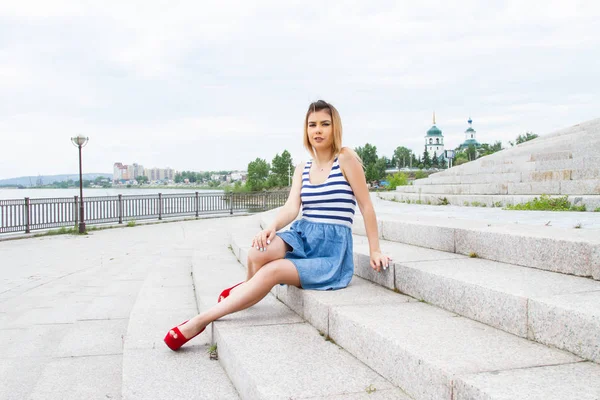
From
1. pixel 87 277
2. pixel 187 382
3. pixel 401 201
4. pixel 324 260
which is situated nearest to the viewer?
pixel 187 382

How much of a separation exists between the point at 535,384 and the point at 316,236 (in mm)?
1863

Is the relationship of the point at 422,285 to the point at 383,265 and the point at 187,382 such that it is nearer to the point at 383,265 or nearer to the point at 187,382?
the point at 383,265

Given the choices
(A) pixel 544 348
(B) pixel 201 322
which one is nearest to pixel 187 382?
(B) pixel 201 322

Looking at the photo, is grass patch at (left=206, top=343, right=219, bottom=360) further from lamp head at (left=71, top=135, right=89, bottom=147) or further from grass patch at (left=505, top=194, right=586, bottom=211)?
lamp head at (left=71, top=135, right=89, bottom=147)

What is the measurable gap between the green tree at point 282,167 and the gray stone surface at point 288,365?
69.0m

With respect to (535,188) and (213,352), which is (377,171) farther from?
(213,352)

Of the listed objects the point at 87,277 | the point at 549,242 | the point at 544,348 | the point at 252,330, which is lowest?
the point at 87,277

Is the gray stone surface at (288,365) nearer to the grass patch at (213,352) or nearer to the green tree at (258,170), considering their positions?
the grass patch at (213,352)

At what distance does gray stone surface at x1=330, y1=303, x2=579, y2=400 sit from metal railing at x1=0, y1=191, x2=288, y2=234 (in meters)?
13.9

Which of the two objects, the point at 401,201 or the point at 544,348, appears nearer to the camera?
the point at 544,348

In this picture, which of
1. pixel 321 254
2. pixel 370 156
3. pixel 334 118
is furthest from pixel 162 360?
pixel 370 156

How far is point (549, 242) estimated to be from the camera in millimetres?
2906

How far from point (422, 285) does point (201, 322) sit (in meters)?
1.40

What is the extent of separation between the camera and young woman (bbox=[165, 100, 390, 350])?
10.3 feet
